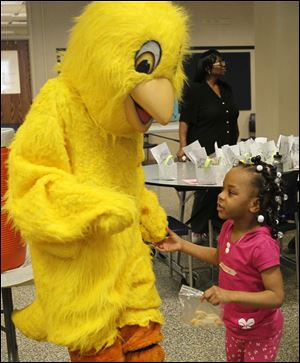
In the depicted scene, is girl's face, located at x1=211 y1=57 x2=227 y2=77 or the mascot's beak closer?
the mascot's beak

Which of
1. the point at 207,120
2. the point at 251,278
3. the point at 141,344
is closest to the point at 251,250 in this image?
the point at 251,278

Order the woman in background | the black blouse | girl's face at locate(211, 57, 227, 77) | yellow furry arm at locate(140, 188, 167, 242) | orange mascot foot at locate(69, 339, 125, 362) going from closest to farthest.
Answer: orange mascot foot at locate(69, 339, 125, 362)
yellow furry arm at locate(140, 188, 167, 242)
girl's face at locate(211, 57, 227, 77)
the woman in background
the black blouse

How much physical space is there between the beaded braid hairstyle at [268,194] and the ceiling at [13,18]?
0.48 meters

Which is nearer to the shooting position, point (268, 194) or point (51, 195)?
point (51, 195)

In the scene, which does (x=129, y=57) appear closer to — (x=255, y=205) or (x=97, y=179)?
(x=97, y=179)

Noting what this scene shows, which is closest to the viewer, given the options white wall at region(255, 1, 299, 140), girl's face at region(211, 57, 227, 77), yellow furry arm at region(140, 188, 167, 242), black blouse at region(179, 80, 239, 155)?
white wall at region(255, 1, 299, 140)

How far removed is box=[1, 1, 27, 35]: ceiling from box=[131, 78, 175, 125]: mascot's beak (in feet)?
0.59

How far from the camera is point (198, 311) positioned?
2.78 ft

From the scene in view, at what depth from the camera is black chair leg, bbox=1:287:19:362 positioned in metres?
0.79

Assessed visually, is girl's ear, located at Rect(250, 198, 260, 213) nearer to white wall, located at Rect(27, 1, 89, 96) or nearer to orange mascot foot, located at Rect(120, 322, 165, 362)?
orange mascot foot, located at Rect(120, 322, 165, 362)

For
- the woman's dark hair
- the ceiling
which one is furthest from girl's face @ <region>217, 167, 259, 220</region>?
the ceiling

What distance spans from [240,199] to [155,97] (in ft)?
1.14

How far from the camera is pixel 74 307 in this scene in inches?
30.6

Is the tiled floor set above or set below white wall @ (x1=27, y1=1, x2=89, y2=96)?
below
